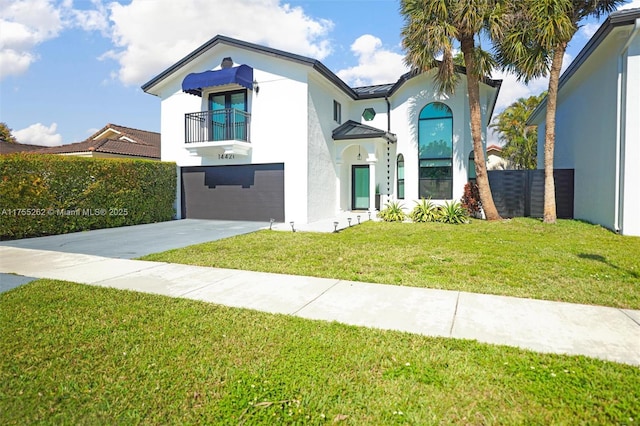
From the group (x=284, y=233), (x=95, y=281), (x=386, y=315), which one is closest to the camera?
(x=386, y=315)

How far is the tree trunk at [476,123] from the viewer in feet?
44.8

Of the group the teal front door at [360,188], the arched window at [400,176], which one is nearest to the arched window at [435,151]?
the arched window at [400,176]

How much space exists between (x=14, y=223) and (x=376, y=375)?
11.8 m

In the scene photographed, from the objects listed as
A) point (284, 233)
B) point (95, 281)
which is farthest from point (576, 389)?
point (284, 233)

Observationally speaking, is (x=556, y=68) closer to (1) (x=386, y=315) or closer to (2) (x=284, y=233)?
(2) (x=284, y=233)

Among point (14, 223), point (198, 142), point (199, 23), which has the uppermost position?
point (199, 23)

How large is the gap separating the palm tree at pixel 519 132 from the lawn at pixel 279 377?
3079 centimetres

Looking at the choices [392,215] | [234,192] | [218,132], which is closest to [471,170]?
[392,215]

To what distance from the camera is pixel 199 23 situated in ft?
49.3

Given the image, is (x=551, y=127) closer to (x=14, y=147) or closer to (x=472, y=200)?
(x=472, y=200)

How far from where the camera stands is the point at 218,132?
1488 centimetres

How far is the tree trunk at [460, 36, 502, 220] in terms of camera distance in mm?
13660

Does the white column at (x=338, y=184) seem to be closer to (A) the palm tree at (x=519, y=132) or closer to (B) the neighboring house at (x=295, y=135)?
(B) the neighboring house at (x=295, y=135)

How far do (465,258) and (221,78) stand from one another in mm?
10986
